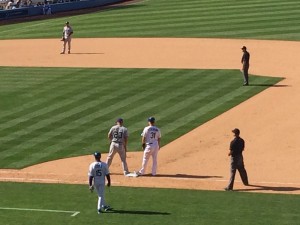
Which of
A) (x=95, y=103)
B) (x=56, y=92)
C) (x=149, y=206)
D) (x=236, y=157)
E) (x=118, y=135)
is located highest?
(x=56, y=92)

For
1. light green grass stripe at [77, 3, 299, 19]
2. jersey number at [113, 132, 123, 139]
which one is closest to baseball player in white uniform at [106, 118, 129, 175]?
jersey number at [113, 132, 123, 139]

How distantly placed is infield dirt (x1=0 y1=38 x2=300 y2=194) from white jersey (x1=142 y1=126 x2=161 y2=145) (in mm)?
1055

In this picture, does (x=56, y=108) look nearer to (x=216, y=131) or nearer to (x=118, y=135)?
(x=216, y=131)

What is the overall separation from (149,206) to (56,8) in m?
49.5

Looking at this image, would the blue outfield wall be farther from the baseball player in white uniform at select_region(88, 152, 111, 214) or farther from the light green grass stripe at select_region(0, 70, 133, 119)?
the baseball player in white uniform at select_region(88, 152, 111, 214)

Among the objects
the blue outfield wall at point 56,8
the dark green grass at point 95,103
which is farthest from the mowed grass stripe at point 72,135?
the blue outfield wall at point 56,8

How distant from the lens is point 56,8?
231ft

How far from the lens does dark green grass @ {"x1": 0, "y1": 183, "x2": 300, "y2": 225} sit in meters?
21.2

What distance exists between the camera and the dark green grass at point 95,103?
2945cm

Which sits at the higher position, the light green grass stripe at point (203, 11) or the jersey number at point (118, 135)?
the light green grass stripe at point (203, 11)

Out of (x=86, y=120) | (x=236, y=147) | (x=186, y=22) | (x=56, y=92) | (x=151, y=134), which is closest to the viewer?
(x=236, y=147)

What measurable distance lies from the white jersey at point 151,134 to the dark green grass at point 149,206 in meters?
1.79

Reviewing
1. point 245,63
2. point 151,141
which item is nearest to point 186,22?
point 245,63

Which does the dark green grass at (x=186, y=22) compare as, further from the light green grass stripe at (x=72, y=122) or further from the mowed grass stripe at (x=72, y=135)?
the mowed grass stripe at (x=72, y=135)
